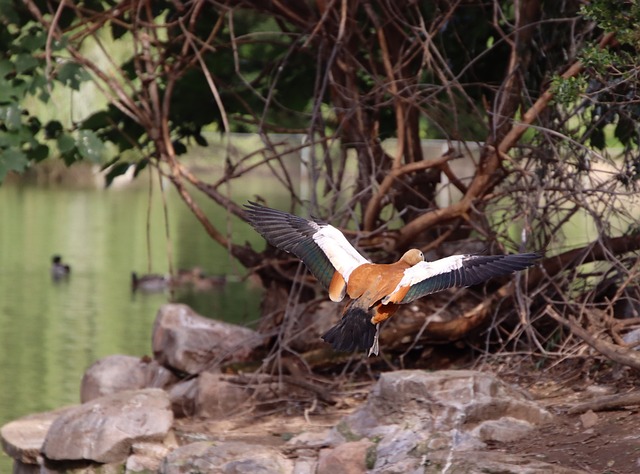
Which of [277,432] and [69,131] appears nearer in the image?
[277,432]

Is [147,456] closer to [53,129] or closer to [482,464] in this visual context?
[482,464]

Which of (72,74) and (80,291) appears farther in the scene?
(80,291)

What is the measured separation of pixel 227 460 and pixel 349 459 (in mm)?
627

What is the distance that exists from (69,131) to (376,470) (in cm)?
399

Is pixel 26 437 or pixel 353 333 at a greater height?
pixel 353 333

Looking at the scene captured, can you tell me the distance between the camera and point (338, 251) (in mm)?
5004

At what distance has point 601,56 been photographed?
5.43 m

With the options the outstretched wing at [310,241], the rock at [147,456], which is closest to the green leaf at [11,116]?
the rock at [147,456]

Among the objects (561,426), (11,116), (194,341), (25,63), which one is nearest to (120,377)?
(194,341)

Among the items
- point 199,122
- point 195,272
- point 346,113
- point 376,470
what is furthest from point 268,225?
point 195,272

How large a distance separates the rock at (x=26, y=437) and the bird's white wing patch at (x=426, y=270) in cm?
305

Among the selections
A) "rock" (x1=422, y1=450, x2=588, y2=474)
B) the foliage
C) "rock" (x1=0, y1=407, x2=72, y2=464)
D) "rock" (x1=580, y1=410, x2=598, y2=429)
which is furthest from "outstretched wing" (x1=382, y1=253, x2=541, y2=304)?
"rock" (x1=0, y1=407, x2=72, y2=464)

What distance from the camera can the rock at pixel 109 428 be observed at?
251 inches

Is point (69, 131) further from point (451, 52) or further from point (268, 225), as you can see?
point (268, 225)
